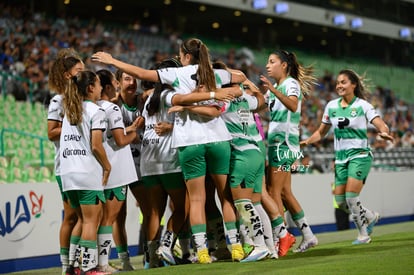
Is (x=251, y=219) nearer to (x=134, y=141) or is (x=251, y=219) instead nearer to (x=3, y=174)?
(x=134, y=141)

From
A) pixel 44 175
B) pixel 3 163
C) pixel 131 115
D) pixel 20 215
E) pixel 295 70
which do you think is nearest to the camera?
pixel 131 115

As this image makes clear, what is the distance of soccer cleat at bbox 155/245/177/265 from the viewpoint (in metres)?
8.12

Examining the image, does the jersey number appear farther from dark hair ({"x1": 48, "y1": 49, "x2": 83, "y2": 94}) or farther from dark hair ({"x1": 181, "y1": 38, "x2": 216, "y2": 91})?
dark hair ({"x1": 48, "y1": 49, "x2": 83, "y2": 94})

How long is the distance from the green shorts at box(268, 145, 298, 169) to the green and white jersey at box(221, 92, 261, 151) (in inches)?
32.2

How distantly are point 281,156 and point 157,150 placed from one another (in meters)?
1.64

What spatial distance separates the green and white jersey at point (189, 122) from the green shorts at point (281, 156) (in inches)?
59.9

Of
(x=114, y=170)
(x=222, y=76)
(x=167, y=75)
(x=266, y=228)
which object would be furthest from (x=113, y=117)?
(x=266, y=228)

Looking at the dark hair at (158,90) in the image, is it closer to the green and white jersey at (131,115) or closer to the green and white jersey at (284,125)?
the green and white jersey at (131,115)

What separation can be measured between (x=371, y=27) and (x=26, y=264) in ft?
105

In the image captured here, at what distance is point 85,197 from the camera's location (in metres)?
7.38

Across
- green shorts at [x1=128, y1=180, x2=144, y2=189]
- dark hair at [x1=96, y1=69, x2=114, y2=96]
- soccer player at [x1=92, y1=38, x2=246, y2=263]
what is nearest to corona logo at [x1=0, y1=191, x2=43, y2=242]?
green shorts at [x1=128, y1=180, x2=144, y2=189]

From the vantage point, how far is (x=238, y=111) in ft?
27.2

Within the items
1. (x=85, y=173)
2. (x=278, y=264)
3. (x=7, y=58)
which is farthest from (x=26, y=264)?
(x=7, y=58)

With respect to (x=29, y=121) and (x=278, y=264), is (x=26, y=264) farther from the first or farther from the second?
(x=29, y=121)
